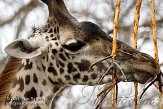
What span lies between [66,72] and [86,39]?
0.37m

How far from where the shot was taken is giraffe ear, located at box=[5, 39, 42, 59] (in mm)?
4180

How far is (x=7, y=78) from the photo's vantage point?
4.59 metres

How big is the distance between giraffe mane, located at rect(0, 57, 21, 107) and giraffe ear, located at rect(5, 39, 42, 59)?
36cm

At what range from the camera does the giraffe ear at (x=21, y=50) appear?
165 inches

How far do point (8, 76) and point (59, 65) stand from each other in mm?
491

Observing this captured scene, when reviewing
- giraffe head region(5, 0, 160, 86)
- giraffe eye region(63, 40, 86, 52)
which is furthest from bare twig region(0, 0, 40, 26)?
giraffe eye region(63, 40, 86, 52)

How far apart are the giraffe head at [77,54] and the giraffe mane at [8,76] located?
12 centimetres

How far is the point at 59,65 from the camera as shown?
462 cm

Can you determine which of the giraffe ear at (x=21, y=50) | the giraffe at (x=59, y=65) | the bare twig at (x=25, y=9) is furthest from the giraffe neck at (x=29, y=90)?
the bare twig at (x=25, y=9)

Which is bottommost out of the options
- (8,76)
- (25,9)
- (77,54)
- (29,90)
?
(29,90)

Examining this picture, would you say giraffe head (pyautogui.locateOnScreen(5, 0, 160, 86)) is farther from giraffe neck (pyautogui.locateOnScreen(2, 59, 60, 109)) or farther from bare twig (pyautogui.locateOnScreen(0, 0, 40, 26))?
bare twig (pyautogui.locateOnScreen(0, 0, 40, 26))

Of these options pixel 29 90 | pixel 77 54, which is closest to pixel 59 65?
pixel 77 54

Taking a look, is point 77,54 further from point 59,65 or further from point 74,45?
point 59,65

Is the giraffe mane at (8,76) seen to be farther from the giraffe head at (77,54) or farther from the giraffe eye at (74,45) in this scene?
the giraffe eye at (74,45)
